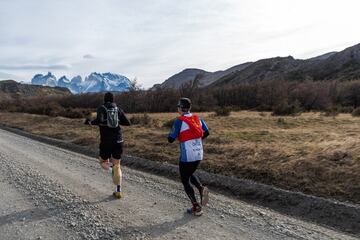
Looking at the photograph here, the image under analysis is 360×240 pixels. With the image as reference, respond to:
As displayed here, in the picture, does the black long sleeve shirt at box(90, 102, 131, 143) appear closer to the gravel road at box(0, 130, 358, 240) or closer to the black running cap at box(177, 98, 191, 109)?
the gravel road at box(0, 130, 358, 240)

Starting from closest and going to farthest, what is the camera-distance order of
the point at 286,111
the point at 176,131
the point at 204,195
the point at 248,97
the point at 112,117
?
the point at 176,131, the point at 204,195, the point at 112,117, the point at 286,111, the point at 248,97

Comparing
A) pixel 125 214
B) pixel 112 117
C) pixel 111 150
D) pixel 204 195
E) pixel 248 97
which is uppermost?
pixel 248 97

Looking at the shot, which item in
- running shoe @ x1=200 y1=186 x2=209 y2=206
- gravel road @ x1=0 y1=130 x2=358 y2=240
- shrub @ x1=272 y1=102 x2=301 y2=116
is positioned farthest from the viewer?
shrub @ x1=272 y1=102 x2=301 y2=116

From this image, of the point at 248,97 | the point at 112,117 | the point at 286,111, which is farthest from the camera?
the point at 248,97

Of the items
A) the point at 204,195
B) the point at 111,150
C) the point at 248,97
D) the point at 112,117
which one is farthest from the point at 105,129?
the point at 248,97

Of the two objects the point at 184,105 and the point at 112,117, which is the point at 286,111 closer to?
the point at 112,117

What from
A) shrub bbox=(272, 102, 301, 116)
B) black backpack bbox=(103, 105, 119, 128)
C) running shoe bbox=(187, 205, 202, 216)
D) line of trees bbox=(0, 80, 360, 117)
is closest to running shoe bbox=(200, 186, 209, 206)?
running shoe bbox=(187, 205, 202, 216)

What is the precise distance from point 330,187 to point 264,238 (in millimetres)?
3281

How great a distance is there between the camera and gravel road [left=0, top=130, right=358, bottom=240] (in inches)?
229

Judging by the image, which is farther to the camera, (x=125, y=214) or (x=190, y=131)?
(x=125, y=214)

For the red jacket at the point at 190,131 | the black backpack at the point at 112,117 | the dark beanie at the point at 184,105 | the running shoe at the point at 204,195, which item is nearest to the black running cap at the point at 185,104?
the dark beanie at the point at 184,105

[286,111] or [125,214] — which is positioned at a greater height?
[286,111]

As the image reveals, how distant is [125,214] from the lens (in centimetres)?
672

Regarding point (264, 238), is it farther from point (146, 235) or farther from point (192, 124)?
point (192, 124)
